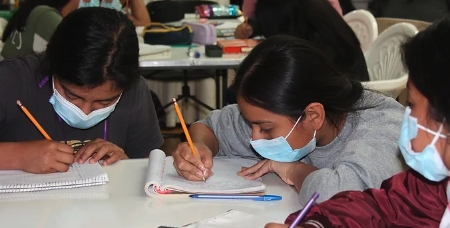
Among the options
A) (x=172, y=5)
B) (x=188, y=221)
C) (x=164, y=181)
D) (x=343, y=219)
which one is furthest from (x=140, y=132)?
(x=172, y=5)

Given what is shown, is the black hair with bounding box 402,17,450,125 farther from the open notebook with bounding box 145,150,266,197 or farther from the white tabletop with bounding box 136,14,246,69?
the white tabletop with bounding box 136,14,246,69

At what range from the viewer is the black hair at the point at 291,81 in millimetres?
1547

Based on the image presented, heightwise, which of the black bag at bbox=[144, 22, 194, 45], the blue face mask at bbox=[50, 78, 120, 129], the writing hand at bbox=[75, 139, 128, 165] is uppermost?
the blue face mask at bbox=[50, 78, 120, 129]

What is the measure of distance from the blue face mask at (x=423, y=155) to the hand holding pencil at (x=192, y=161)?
514 millimetres

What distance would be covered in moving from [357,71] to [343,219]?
1625 millimetres

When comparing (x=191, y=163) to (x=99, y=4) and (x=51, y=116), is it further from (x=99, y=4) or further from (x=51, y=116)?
(x=99, y=4)

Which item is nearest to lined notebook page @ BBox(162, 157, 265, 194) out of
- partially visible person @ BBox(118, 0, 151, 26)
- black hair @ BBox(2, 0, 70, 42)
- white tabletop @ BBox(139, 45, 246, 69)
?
white tabletop @ BBox(139, 45, 246, 69)

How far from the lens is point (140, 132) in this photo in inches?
81.7

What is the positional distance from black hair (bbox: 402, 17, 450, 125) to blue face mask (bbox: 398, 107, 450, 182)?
0.05 meters

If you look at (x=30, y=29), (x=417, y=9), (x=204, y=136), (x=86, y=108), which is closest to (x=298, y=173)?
(x=204, y=136)

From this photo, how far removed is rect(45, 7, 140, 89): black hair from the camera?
5.54ft

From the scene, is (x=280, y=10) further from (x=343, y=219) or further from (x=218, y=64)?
(x=343, y=219)

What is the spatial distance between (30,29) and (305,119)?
1936mm

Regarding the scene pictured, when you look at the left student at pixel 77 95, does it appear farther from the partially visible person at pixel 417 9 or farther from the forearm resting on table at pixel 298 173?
the partially visible person at pixel 417 9
